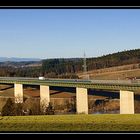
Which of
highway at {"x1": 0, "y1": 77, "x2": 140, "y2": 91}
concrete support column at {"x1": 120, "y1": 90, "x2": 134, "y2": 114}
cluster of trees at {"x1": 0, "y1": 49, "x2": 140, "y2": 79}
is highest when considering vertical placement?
cluster of trees at {"x1": 0, "y1": 49, "x2": 140, "y2": 79}

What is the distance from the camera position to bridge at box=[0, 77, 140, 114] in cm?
3025

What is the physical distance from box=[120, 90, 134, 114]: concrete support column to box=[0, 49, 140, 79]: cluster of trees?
12.5 m

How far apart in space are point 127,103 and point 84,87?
7.18 m

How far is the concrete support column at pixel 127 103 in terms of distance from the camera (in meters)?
29.4

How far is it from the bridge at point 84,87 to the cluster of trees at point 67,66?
304 centimetres

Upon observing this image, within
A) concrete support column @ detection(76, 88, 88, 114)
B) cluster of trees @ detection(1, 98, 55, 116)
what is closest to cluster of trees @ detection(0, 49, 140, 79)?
concrete support column @ detection(76, 88, 88, 114)

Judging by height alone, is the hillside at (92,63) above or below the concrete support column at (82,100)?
above

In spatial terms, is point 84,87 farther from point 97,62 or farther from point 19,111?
point 97,62

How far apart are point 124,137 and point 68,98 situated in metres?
39.9

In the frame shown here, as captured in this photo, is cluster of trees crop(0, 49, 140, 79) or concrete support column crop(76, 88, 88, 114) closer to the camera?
concrete support column crop(76, 88, 88, 114)

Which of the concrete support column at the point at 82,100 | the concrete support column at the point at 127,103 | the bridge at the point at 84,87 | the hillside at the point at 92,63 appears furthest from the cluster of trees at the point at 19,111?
the hillside at the point at 92,63

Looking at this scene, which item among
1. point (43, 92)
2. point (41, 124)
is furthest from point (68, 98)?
point (41, 124)

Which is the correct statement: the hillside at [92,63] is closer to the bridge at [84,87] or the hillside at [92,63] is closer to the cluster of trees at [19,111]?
the bridge at [84,87]

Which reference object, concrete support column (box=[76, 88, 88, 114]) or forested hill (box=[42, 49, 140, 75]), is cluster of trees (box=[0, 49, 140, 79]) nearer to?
forested hill (box=[42, 49, 140, 75])
